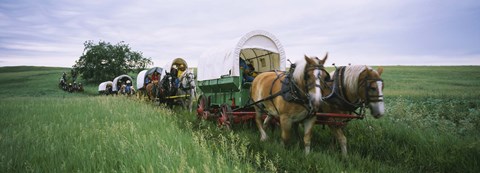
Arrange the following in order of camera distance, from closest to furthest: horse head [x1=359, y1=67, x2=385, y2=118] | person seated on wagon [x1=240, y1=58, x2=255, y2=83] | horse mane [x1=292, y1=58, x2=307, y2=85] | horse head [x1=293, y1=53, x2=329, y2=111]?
horse head [x1=293, y1=53, x2=329, y2=111], horse head [x1=359, y1=67, x2=385, y2=118], horse mane [x1=292, y1=58, x2=307, y2=85], person seated on wagon [x1=240, y1=58, x2=255, y2=83]

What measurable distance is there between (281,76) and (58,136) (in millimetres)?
3966

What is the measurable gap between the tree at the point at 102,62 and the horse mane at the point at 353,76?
4321cm

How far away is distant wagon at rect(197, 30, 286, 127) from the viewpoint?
652 cm

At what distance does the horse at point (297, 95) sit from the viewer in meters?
4.36

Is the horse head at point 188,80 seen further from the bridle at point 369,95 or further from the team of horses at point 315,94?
the bridle at point 369,95

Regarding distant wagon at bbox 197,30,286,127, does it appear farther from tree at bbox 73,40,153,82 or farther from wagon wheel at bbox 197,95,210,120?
tree at bbox 73,40,153,82

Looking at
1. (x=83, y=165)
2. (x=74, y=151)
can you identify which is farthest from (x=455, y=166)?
(x=74, y=151)

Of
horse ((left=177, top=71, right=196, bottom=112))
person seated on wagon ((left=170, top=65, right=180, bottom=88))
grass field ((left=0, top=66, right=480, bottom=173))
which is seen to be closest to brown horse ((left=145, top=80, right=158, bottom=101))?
person seated on wagon ((left=170, top=65, right=180, bottom=88))

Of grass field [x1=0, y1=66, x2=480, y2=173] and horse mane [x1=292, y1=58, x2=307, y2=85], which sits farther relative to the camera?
horse mane [x1=292, y1=58, x2=307, y2=85]

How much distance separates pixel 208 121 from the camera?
775 centimetres

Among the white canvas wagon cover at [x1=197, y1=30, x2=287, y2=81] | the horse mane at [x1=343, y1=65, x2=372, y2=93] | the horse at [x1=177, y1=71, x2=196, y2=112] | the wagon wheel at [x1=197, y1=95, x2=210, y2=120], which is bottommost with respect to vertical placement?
the wagon wheel at [x1=197, y1=95, x2=210, y2=120]

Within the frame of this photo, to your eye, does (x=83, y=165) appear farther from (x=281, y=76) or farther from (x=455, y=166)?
(x=455, y=166)

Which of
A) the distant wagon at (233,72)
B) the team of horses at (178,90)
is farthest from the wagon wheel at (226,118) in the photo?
the team of horses at (178,90)

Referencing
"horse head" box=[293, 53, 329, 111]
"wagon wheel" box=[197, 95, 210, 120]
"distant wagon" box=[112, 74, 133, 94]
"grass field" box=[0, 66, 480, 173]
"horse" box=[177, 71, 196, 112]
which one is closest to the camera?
"grass field" box=[0, 66, 480, 173]
